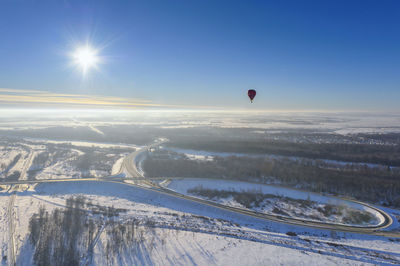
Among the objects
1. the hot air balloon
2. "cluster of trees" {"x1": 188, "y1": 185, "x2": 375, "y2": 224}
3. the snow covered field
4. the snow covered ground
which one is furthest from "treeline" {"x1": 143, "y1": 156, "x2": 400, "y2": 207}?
the hot air balloon

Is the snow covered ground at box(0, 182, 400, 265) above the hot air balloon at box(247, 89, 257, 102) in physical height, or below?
below

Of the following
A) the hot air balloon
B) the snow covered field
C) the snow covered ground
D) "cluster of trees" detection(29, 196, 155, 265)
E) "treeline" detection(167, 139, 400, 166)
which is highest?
the hot air balloon

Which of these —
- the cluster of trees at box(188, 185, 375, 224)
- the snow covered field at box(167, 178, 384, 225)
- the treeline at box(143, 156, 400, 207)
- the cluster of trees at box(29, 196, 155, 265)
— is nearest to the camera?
the cluster of trees at box(29, 196, 155, 265)

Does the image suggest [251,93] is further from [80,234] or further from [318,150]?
[318,150]

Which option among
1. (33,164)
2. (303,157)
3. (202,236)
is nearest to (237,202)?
(202,236)

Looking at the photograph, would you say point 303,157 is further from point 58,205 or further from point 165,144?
point 58,205

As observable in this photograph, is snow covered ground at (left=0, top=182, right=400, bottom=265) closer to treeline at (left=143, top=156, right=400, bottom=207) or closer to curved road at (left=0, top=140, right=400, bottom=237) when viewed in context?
curved road at (left=0, top=140, right=400, bottom=237)

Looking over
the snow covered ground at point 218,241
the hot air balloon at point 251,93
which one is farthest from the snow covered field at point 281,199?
the hot air balloon at point 251,93

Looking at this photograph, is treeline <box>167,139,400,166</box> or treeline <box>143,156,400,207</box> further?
treeline <box>167,139,400,166</box>
